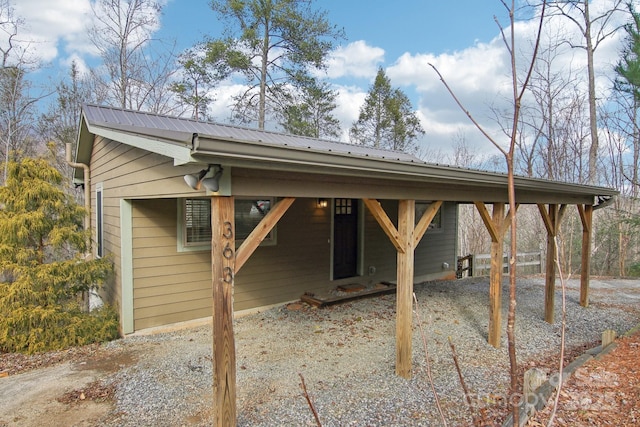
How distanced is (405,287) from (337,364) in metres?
1.30

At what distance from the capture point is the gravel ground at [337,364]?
3238 millimetres

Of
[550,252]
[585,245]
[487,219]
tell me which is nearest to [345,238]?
[487,219]

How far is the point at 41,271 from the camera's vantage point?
471 cm

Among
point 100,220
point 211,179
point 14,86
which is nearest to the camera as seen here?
point 211,179

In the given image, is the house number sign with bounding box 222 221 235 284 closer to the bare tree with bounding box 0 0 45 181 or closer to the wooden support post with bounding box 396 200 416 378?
the wooden support post with bounding box 396 200 416 378

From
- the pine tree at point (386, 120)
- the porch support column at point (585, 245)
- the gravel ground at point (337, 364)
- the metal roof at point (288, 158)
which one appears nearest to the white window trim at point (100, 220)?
the metal roof at point (288, 158)

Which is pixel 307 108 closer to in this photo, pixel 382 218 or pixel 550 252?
pixel 550 252

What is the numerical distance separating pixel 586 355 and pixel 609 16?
12699 millimetres

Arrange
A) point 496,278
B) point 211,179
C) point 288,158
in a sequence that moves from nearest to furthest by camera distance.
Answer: point 211,179 < point 288,158 < point 496,278

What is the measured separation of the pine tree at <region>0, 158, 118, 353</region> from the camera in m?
4.61

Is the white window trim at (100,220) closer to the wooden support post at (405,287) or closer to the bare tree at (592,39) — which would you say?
the wooden support post at (405,287)

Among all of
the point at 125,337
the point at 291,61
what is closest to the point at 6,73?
the point at 291,61

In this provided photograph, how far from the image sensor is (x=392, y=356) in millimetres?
4535

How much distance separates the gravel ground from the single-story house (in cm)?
42
